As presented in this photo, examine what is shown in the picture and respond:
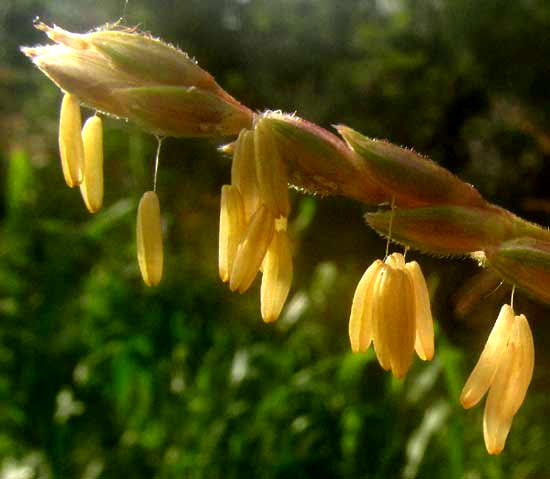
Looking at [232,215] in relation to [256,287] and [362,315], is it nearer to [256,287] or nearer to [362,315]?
[362,315]

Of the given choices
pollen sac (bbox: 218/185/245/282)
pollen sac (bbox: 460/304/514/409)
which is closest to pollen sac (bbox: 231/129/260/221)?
pollen sac (bbox: 218/185/245/282)

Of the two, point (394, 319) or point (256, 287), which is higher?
point (394, 319)

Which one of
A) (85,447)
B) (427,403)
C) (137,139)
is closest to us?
(85,447)

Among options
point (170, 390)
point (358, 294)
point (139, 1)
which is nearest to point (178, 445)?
point (170, 390)

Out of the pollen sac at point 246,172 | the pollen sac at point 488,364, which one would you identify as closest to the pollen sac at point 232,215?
the pollen sac at point 246,172

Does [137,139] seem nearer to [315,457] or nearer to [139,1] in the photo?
[139,1]

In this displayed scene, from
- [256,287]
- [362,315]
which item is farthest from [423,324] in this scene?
[256,287]

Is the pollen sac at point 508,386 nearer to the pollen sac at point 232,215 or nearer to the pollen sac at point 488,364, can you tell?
the pollen sac at point 488,364
